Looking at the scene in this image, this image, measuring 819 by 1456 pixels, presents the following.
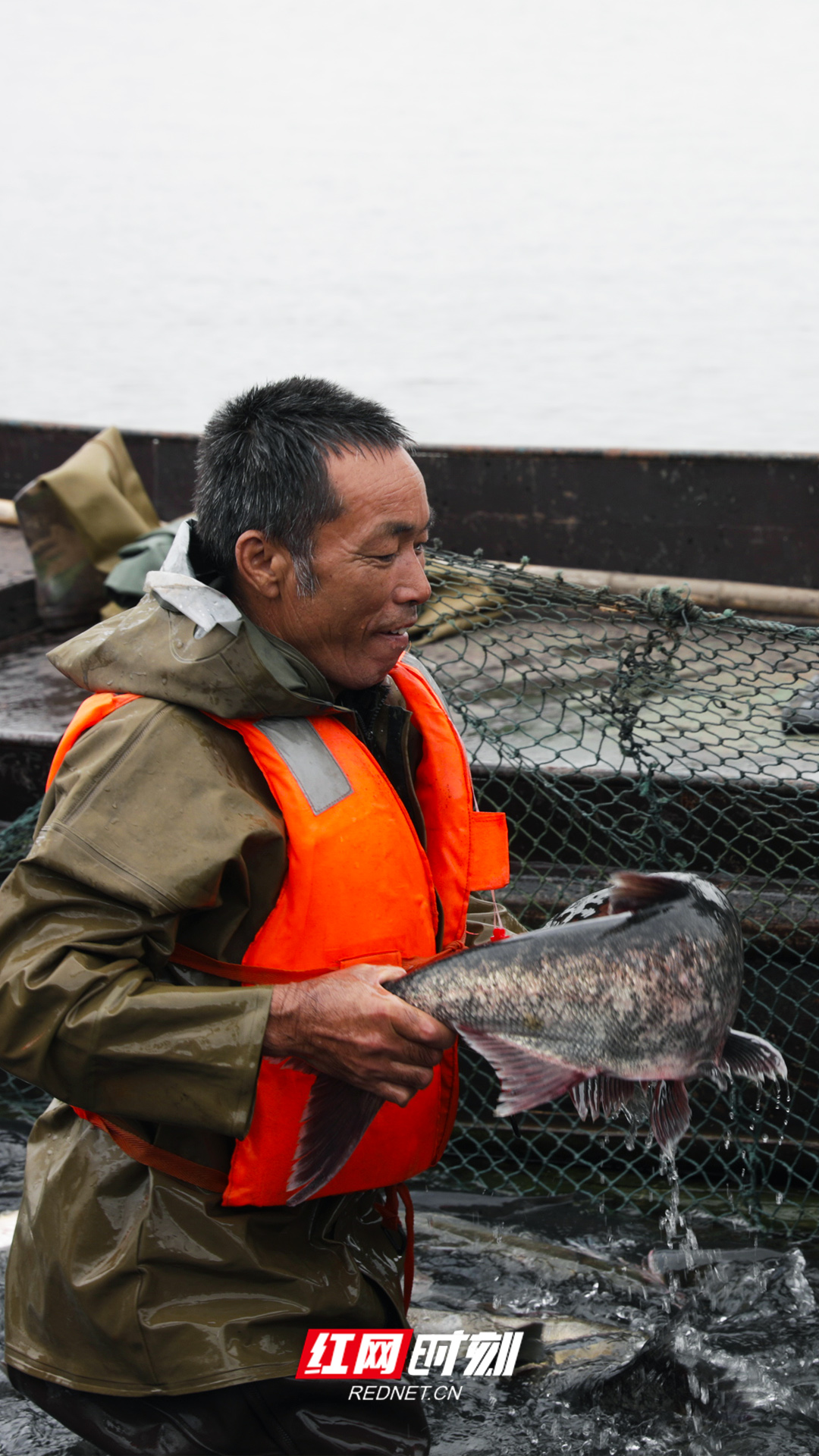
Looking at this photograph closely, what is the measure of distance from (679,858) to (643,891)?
185 cm

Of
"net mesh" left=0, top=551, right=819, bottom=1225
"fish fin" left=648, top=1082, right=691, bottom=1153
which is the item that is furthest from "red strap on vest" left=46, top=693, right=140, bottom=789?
"net mesh" left=0, top=551, right=819, bottom=1225

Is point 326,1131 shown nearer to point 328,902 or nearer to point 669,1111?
point 328,902

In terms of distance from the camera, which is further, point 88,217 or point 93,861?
point 88,217

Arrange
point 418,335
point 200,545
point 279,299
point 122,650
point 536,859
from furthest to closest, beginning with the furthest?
point 279,299 → point 418,335 → point 536,859 → point 200,545 → point 122,650

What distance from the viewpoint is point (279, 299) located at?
32.3 m

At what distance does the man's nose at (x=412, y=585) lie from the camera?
2.17 m

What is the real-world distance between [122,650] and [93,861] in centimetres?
37

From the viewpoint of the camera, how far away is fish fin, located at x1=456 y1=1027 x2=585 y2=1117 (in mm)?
1998

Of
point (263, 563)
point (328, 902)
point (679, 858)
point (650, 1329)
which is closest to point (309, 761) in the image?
point (328, 902)

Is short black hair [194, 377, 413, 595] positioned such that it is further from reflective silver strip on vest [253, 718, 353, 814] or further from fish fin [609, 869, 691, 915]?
fish fin [609, 869, 691, 915]

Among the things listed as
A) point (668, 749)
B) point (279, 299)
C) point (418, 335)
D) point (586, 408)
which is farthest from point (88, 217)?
point (668, 749)

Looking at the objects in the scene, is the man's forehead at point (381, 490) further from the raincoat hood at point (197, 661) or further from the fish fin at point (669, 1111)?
the fish fin at point (669, 1111)

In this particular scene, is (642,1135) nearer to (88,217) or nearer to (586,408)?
(586,408)

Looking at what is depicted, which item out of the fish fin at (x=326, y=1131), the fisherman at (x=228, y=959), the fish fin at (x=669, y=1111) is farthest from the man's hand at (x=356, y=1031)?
the fish fin at (x=669, y=1111)
